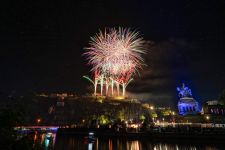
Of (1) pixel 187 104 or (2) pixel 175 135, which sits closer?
(2) pixel 175 135

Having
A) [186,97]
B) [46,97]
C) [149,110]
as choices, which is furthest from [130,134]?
[46,97]

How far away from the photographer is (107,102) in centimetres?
13450

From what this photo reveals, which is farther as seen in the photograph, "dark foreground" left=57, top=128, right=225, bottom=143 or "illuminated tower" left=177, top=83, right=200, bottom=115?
"illuminated tower" left=177, top=83, right=200, bottom=115

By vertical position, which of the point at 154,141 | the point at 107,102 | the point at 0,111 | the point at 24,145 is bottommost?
the point at 154,141

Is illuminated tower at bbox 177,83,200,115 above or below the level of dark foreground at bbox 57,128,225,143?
above

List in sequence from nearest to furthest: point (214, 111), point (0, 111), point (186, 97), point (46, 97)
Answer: point (0, 111)
point (214, 111)
point (186, 97)
point (46, 97)

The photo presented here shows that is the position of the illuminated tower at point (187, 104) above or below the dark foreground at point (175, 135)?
above

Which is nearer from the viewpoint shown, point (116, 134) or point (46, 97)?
point (116, 134)

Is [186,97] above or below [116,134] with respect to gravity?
above

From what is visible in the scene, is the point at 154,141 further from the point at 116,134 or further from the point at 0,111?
the point at 0,111

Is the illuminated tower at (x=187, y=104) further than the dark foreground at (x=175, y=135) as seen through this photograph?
Yes

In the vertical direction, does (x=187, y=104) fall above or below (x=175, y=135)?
above

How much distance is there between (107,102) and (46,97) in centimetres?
5900

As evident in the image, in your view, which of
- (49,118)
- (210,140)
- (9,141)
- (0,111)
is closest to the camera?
(9,141)
